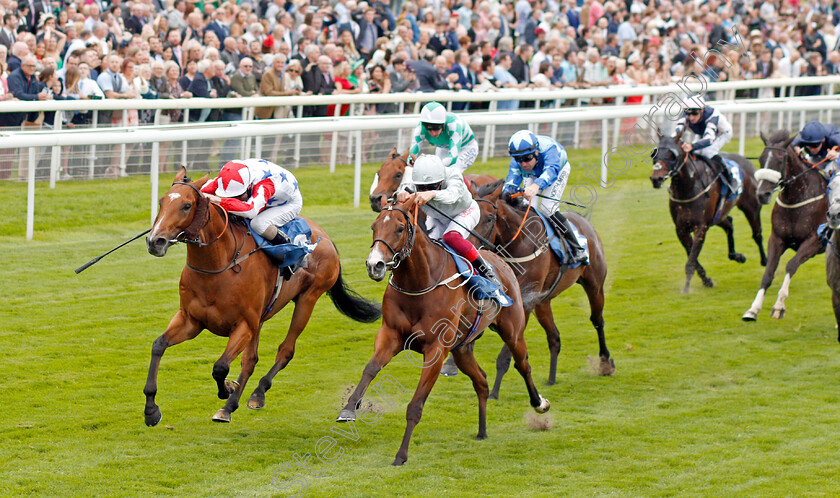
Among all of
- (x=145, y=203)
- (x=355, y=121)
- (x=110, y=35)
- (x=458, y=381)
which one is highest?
(x=110, y=35)

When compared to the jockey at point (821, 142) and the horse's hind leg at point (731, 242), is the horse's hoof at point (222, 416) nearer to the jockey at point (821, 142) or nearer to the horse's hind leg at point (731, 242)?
the jockey at point (821, 142)

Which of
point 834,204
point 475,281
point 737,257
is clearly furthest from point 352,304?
point 737,257

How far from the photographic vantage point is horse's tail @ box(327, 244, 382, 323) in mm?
7215

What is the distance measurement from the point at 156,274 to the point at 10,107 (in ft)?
6.21

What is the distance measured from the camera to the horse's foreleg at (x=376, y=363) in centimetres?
541

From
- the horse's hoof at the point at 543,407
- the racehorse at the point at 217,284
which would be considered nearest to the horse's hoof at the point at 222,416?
the racehorse at the point at 217,284

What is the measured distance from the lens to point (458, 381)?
732 cm

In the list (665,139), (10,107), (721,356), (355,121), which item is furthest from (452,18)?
(721,356)

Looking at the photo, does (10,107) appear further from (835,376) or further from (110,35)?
(835,376)

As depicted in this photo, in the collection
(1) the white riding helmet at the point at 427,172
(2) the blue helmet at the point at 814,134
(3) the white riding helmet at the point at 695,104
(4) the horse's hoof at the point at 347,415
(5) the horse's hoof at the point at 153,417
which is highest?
(3) the white riding helmet at the point at 695,104

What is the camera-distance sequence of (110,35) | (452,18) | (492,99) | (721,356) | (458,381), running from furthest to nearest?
(452,18) → (492,99) → (110,35) → (721,356) → (458,381)

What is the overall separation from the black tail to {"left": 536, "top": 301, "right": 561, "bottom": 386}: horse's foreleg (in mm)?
1062

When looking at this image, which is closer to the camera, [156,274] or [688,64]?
[156,274]

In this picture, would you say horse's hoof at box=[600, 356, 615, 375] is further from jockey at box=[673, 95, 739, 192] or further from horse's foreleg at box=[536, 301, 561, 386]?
jockey at box=[673, 95, 739, 192]
